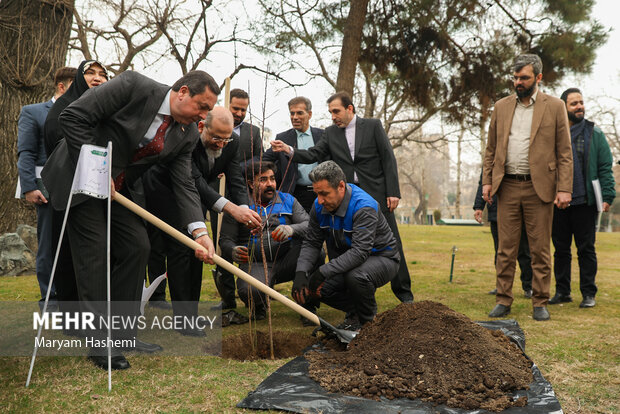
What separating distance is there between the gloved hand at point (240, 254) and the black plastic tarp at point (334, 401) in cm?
145

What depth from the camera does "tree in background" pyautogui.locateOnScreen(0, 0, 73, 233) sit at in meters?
6.71

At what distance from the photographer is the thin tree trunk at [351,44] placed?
849 cm

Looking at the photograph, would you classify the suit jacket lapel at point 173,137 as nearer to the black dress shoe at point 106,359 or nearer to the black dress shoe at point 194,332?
the black dress shoe at point 106,359

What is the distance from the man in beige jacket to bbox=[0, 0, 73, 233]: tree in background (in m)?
5.75

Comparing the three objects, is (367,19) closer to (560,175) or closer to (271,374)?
(560,175)

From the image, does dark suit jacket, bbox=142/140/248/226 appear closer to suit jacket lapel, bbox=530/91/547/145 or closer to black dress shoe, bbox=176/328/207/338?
black dress shoe, bbox=176/328/207/338

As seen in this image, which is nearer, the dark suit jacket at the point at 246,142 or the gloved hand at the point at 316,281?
the gloved hand at the point at 316,281

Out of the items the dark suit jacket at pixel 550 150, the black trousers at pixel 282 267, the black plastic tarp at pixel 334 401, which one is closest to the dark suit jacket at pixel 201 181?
the black trousers at pixel 282 267

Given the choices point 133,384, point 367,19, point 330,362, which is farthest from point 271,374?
point 367,19

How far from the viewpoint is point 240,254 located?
13.1ft

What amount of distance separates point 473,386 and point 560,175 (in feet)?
7.78

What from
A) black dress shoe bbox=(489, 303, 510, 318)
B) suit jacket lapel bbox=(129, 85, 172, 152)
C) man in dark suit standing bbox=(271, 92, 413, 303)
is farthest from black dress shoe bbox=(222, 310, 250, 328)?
black dress shoe bbox=(489, 303, 510, 318)

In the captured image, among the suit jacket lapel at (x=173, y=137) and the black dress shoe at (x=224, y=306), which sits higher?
the suit jacket lapel at (x=173, y=137)

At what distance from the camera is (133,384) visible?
2.58m
